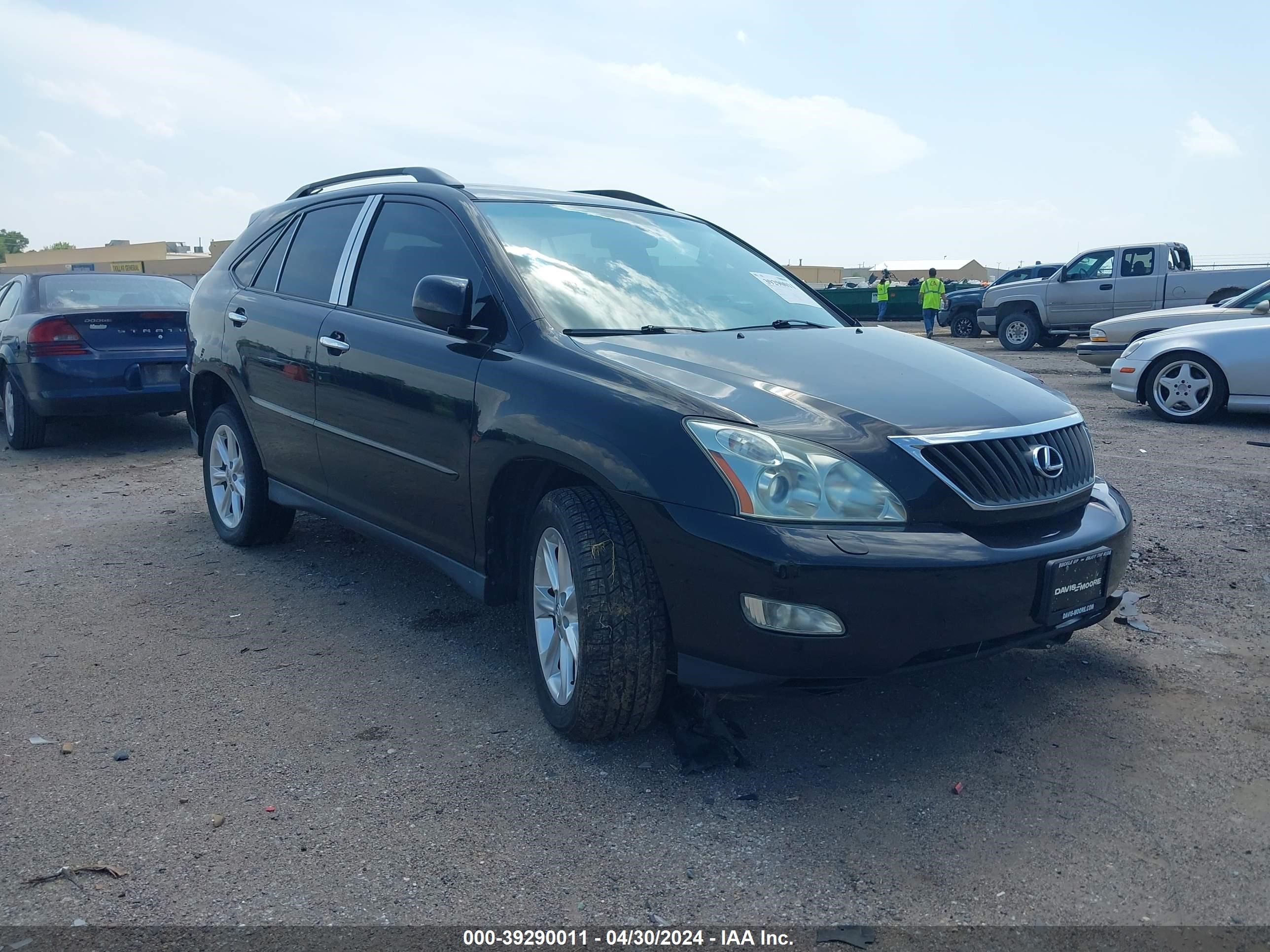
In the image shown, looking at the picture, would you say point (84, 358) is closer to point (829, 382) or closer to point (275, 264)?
point (275, 264)

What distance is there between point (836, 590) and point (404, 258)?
8.06ft

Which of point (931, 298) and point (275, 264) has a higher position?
point (931, 298)

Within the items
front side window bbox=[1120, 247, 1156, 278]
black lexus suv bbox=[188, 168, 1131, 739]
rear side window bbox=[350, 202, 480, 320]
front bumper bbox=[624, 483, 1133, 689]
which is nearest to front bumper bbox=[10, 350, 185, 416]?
black lexus suv bbox=[188, 168, 1131, 739]

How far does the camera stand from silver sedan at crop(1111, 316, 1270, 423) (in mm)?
8812

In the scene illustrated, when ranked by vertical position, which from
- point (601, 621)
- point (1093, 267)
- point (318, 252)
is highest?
point (1093, 267)

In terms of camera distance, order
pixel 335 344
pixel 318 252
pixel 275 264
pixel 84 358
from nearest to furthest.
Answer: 1. pixel 335 344
2. pixel 318 252
3. pixel 275 264
4. pixel 84 358

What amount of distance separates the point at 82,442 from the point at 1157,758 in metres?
9.46

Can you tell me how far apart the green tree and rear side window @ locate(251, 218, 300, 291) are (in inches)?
5270

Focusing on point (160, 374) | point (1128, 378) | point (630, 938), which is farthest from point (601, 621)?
point (1128, 378)

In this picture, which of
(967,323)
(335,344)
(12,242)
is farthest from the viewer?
(12,242)

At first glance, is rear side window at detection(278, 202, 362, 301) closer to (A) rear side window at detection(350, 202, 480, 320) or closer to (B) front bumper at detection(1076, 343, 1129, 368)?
(A) rear side window at detection(350, 202, 480, 320)

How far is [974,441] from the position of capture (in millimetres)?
2951

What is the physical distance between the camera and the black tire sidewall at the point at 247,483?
5297 mm

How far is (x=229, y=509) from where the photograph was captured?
224 inches
